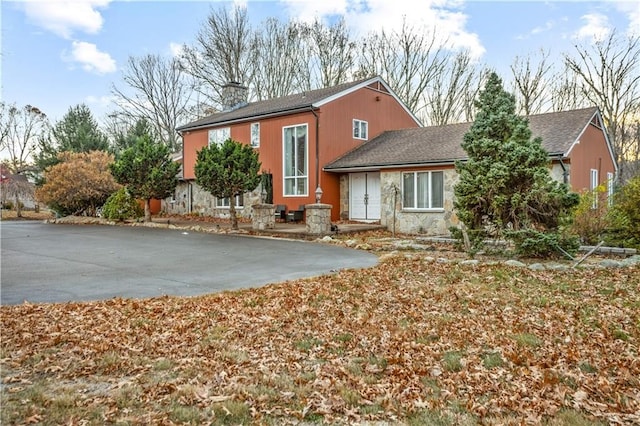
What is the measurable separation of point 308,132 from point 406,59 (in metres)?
14.7

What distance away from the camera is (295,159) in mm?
18969

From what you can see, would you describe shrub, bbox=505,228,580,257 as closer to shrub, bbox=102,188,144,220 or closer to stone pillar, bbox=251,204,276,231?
stone pillar, bbox=251,204,276,231

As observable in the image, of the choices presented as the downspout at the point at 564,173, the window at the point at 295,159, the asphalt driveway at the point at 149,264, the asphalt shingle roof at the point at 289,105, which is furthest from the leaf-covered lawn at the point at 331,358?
the asphalt shingle roof at the point at 289,105

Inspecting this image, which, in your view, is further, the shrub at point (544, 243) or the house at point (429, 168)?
the house at point (429, 168)

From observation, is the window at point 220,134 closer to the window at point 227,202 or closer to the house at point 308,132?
the house at point 308,132

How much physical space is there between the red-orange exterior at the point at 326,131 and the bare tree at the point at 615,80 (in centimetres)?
1125

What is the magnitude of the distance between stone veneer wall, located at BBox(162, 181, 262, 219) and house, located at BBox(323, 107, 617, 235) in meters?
4.58

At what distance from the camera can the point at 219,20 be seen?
101ft

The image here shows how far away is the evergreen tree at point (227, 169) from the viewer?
15.8 metres

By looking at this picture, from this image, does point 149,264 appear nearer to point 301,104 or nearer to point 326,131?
point 326,131

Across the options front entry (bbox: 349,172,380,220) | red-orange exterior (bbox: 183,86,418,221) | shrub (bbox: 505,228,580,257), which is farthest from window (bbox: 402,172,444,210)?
shrub (bbox: 505,228,580,257)

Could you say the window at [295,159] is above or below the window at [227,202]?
above

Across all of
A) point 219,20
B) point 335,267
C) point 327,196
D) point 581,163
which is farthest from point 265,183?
point 219,20

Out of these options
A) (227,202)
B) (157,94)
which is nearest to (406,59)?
(227,202)
